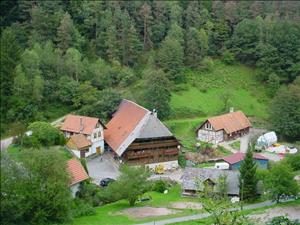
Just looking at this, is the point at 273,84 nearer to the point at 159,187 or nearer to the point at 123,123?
the point at 123,123

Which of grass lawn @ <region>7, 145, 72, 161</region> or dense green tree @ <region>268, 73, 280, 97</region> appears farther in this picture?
dense green tree @ <region>268, 73, 280, 97</region>

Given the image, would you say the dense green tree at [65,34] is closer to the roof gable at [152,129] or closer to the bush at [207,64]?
the bush at [207,64]

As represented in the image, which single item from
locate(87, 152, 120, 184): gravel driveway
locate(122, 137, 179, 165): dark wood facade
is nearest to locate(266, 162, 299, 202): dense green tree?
locate(122, 137, 179, 165): dark wood facade

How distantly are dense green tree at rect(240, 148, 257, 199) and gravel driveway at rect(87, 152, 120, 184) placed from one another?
35.8 feet

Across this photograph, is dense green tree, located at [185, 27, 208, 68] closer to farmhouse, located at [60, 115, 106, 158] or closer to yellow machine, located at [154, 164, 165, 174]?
farmhouse, located at [60, 115, 106, 158]

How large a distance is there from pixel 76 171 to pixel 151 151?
1148 cm

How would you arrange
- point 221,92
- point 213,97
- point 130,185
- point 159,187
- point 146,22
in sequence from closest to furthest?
point 130,185 < point 159,187 < point 213,97 < point 221,92 < point 146,22

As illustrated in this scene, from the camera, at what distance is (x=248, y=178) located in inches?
1777

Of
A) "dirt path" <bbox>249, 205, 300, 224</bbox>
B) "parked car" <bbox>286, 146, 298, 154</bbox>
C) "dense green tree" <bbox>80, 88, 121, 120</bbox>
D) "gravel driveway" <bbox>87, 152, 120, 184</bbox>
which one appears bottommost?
"dirt path" <bbox>249, 205, 300, 224</bbox>

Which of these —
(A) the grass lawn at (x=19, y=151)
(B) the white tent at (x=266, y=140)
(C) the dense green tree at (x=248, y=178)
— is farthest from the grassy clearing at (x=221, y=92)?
(C) the dense green tree at (x=248, y=178)

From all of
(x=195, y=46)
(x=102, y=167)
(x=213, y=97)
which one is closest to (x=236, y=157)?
(x=102, y=167)

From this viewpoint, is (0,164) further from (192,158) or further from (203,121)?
(203,121)

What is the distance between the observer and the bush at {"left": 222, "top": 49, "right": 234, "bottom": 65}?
72.0 metres

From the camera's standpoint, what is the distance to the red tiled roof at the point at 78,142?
5231 cm
